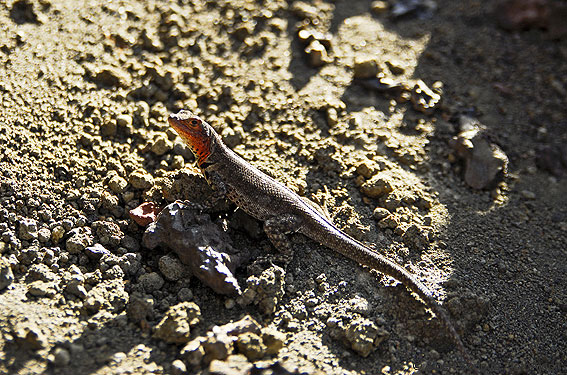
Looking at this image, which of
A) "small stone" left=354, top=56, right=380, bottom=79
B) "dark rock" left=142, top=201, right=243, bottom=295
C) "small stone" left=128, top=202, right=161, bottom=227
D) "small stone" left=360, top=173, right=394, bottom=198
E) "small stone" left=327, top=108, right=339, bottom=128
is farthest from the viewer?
"small stone" left=354, top=56, right=380, bottom=79

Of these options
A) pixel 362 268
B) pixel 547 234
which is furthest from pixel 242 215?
pixel 547 234

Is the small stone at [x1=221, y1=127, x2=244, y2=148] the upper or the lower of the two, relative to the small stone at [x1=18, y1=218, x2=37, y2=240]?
lower

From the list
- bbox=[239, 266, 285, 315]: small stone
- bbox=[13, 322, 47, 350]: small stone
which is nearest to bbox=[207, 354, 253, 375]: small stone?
bbox=[239, 266, 285, 315]: small stone

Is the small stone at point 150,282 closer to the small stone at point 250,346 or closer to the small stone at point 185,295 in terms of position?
the small stone at point 185,295

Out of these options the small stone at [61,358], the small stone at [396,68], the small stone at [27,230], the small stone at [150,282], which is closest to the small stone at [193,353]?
the small stone at [150,282]

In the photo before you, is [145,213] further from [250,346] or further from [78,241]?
[250,346]

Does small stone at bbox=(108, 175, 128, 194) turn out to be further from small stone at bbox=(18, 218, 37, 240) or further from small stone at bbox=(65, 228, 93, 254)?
small stone at bbox=(18, 218, 37, 240)

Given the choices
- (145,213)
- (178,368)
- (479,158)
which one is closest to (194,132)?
(145,213)
